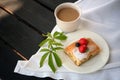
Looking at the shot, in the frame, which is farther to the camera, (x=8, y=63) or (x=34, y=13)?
(x=34, y=13)

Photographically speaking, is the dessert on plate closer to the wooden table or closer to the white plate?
the white plate

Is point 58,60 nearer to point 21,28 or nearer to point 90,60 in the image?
point 90,60

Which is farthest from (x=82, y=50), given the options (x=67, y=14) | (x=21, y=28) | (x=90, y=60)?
(x=21, y=28)

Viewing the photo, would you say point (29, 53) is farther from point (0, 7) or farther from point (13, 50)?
point (0, 7)

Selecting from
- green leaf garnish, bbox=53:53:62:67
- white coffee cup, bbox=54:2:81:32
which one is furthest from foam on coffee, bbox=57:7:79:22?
green leaf garnish, bbox=53:53:62:67

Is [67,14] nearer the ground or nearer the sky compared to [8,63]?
nearer the sky

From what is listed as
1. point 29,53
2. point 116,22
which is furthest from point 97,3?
point 29,53
